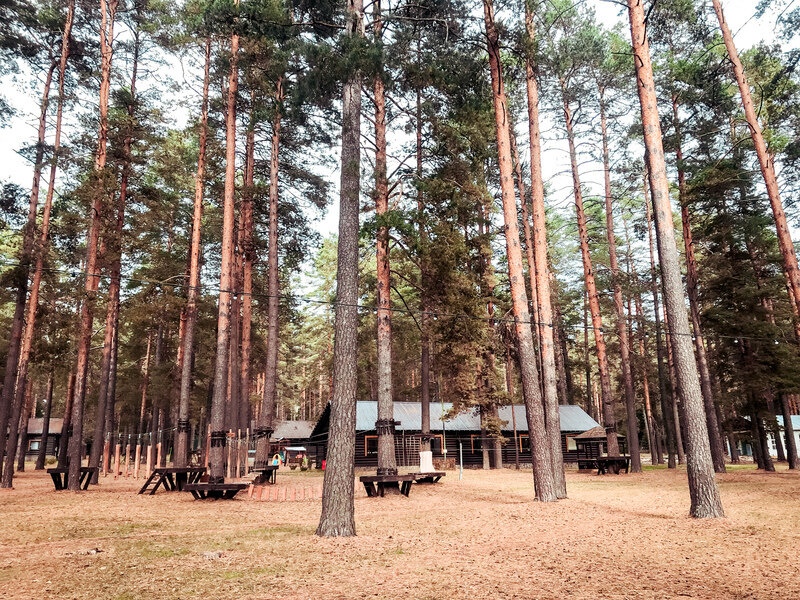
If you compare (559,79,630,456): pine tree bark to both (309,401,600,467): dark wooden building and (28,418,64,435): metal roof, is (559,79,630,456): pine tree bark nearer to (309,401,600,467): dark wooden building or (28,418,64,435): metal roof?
(309,401,600,467): dark wooden building

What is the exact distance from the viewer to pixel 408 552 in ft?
21.3

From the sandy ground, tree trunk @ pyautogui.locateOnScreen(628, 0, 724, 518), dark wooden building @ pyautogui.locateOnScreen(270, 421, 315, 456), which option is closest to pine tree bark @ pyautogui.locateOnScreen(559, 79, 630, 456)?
tree trunk @ pyautogui.locateOnScreen(628, 0, 724, 518)

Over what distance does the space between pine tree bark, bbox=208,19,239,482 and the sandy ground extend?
87.7 inches

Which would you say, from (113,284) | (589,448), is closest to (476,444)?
(589,448)

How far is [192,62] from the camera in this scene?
715 inches

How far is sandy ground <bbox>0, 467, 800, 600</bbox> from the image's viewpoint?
15.6 feet

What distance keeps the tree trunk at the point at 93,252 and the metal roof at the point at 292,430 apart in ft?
85.3

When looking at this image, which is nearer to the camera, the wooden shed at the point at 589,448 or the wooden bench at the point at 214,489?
the wooden bench at the point at 214,489

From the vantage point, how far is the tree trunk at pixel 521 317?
11703mm

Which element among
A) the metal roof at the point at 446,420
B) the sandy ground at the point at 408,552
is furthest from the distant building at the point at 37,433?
the sandy ground at the point at 408,552

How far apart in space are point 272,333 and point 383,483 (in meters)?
6.06

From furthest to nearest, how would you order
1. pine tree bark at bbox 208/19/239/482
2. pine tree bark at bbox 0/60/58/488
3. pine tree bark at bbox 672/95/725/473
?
pine tree bark at bbox 672/95/725/473
pine tree bark at bbox 0/60/58/488
pine tree bark at bbox 208/19/239/482

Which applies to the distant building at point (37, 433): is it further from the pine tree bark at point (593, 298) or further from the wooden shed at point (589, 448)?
the pine tree bark at point (593, 298)

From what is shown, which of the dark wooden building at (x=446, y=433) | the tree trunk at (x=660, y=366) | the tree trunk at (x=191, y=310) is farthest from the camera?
the dark wooden building at (x=446, y=433)
